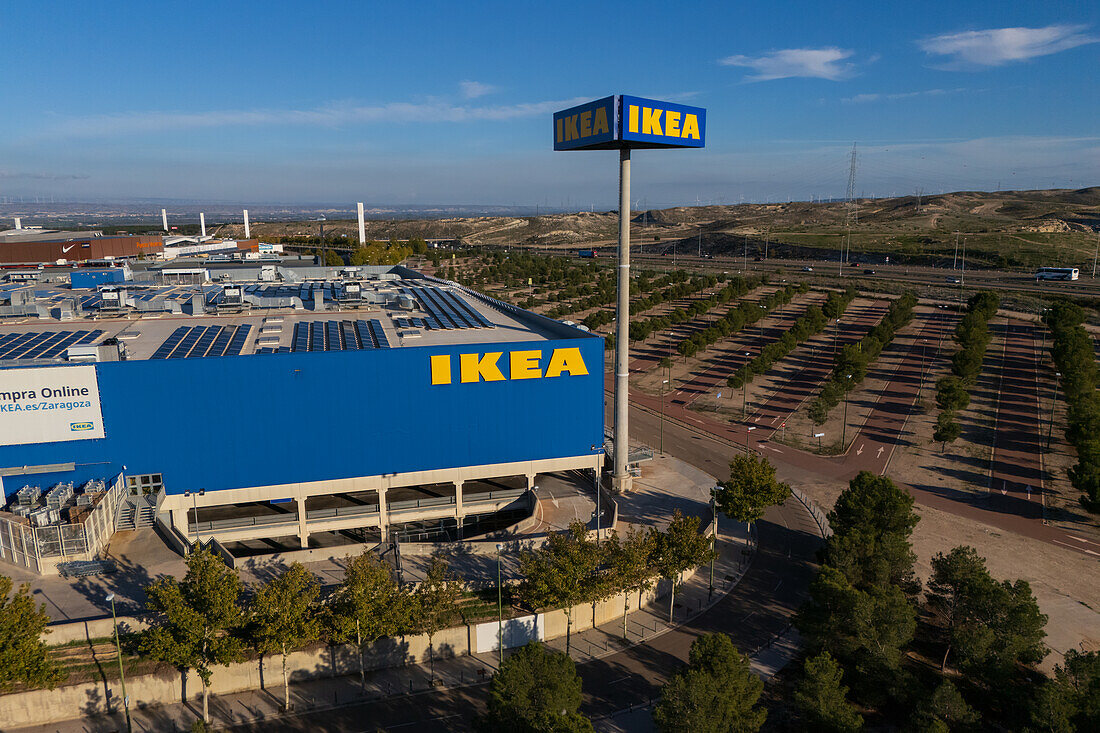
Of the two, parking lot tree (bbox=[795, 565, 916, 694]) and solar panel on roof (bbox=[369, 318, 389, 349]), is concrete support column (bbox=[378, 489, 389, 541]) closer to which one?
solar panel on roof (bbox=[369, 318, 389, 349])

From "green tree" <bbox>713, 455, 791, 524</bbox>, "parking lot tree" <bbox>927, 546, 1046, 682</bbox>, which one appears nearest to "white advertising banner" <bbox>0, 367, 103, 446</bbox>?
"green tree" <bbox>713, 455, 791, 524</bbox>

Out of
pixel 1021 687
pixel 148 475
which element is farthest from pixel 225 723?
pixel 1021 687

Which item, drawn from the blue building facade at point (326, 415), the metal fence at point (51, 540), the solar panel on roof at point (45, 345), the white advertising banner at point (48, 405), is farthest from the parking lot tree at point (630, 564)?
the solar panel on roof at point (45, 345)

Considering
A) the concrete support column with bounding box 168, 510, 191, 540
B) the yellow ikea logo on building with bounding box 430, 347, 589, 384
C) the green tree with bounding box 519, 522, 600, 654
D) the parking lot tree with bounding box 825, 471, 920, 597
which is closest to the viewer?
the green tree with bounding box 519, 522, 600, 654

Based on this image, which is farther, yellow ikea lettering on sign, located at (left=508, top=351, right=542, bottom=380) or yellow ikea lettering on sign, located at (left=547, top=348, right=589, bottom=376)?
yellow ikea lettering on sign, located at (left=547, top=348, right=589, bottom=376)

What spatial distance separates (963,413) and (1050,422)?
7.00 meters

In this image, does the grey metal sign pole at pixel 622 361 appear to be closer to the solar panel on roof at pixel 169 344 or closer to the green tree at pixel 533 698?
the green tree at pixel 533 698

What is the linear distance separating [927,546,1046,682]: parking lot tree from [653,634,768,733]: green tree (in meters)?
9.64

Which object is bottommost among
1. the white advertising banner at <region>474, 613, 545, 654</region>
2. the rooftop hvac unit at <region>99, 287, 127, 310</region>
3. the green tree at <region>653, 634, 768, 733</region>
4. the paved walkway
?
the paved walkway

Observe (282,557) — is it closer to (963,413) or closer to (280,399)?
(280,399)

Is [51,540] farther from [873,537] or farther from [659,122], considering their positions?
[873,537]

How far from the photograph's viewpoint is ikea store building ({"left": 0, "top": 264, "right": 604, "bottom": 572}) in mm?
35594

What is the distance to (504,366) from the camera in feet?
135

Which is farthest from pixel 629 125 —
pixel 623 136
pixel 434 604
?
pixel 434 604
